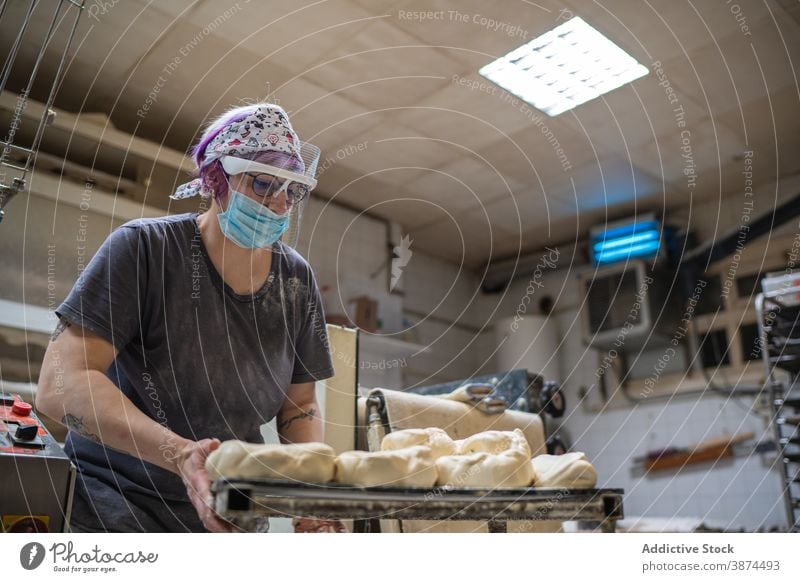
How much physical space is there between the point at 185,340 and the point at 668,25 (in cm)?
159

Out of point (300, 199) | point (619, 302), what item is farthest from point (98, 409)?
point (619, 302)

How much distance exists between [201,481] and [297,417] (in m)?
0.37

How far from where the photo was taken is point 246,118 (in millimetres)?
830

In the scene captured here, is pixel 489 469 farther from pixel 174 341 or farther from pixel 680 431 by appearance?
pixel 680 431

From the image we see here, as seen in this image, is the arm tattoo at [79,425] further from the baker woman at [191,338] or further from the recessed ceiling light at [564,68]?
the recessed ceiling light at [564,68]

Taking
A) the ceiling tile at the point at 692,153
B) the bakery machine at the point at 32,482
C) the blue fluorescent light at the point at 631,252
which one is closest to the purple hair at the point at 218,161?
the bakery machine at the point at 32,482

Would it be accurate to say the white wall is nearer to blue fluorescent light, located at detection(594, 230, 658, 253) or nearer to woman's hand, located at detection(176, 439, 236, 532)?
blue fluorescent light, located at detection(594, 230, 658, 253)

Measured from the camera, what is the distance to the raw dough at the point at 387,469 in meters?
0.56

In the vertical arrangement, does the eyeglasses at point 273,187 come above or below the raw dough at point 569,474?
above

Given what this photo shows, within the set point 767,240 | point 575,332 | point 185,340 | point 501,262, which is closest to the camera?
point 185,340

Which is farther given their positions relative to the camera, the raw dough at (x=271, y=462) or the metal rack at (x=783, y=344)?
the metal rack at (x=783, y=344)

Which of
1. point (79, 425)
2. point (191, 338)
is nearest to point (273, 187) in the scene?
point (191, 338)

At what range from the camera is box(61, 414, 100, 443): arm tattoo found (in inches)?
27.3
